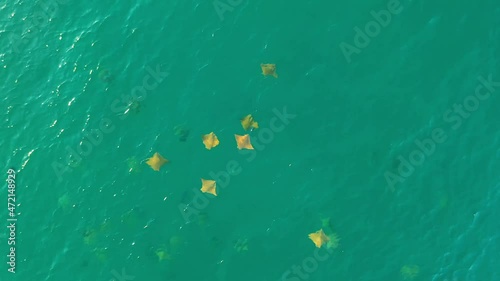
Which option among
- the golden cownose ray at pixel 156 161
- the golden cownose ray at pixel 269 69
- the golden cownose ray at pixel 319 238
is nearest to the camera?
the golden cownose ray at pixel 319 238

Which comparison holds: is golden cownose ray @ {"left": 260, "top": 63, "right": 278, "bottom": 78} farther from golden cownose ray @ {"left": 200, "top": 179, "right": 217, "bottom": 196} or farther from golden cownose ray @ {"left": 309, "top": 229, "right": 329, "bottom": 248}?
golden cownose ray @ {"left": 309, "top": 229, "right": 329, "bottom": 248}

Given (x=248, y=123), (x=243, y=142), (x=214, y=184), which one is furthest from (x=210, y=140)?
(x=214, y=184)

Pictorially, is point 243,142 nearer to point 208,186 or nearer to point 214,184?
point 214,184

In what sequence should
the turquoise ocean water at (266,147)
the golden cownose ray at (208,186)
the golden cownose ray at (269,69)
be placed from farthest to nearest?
the golden cownose ray at (269,69) → the golden cownose ray at (208,186) → the turquoise ocean water at (266,147)

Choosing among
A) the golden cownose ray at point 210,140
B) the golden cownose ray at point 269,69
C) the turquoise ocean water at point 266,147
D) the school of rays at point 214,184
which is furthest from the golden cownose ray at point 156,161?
the golden cownose ray at point 269,69

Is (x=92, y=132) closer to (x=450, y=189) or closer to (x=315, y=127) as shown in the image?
(x=315, y=127)

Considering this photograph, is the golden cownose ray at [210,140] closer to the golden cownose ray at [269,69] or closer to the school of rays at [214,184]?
the school of rays at [214,184]

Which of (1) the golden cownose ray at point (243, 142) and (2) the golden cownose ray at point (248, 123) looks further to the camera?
(2) the golden cownose ray at point (248, 123)
